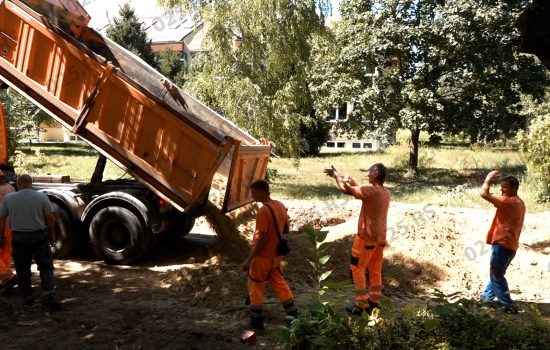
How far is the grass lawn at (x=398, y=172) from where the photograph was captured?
13.6m

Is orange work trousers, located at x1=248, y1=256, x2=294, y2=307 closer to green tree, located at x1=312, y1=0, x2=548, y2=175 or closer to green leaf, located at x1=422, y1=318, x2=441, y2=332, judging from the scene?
A: green leaf, located at x1=422, y1=318, x2=441, y2=332

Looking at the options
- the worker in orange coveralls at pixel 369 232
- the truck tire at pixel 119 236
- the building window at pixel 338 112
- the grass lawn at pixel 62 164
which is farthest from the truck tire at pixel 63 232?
the building window at pixel 338 112

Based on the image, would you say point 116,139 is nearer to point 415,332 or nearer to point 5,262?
point 5,262

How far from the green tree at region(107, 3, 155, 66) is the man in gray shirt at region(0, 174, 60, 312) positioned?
87.0 feet

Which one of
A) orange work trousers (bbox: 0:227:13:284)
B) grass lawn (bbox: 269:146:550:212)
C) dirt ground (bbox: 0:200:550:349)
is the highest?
grass lawn (bbox: 269:146:550:212)

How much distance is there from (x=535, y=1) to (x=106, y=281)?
6045mm

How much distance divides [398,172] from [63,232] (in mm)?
16194

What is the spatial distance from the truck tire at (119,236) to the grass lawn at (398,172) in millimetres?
1479

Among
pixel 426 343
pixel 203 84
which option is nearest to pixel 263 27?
pixel 203 84

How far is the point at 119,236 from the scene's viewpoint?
7.46 meters

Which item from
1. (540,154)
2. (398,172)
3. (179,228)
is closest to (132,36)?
(398,172)

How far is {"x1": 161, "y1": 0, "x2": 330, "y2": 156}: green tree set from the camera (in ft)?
43.5

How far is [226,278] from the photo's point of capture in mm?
6262

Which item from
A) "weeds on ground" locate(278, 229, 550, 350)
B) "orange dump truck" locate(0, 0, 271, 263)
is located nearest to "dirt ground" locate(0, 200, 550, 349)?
"weeds on ground" locate(278, 229, 550, 350)
